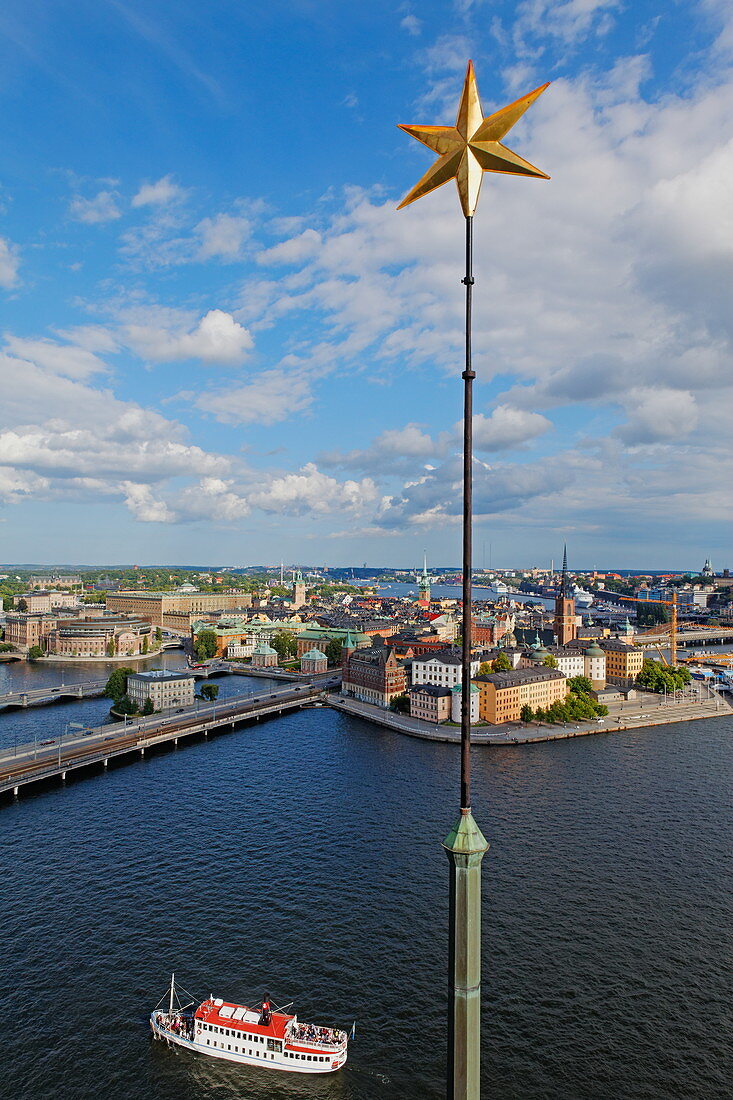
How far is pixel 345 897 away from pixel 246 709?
4161cm

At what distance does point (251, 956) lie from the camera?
78.5ft

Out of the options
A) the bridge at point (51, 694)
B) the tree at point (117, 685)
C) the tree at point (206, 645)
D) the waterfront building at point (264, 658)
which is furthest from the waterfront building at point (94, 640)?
the tree at point (117, 685)

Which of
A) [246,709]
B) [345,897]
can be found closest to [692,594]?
[246,709]

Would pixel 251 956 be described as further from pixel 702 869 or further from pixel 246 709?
pixel 246 709

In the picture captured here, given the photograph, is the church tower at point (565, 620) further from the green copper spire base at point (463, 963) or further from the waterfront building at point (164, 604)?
the green copper spire base at point (463, 963)

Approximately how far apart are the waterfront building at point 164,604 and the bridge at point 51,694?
69.9 m

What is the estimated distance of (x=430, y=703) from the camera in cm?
6512

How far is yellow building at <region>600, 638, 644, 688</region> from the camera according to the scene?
84188mm

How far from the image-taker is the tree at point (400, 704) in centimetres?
6880

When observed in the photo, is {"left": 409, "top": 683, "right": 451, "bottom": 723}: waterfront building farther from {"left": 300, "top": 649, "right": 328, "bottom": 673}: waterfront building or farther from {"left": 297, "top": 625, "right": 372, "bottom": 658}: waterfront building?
{"left": 297, "top": 625, "right": 372, "bottom": 658}: waterfront building

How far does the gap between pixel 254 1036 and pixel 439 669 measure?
51.9m

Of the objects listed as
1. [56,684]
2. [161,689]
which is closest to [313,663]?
[161,689]

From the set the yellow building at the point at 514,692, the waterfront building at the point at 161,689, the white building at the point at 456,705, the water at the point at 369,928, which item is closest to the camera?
the water at the point at 369,928

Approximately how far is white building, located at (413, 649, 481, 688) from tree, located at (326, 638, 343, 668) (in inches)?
1161
